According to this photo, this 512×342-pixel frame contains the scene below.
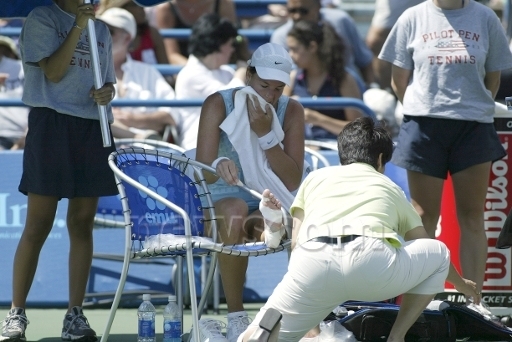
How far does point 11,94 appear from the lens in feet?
23.8

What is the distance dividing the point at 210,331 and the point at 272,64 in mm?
1300

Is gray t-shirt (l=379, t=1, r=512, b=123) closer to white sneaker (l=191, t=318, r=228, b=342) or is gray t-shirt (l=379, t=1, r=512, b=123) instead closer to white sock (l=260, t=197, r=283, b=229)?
white sock (l=260, t=197, r=283, b=229)

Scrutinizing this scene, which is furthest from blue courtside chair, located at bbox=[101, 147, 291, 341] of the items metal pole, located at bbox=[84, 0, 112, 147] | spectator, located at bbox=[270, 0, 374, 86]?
spectator, located at bbox=[270, 0, 374, 86]

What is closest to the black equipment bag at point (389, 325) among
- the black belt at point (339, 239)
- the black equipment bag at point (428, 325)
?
the black equipment bag at point (428, 325)

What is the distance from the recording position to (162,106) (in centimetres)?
621

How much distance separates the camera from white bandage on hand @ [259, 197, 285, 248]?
13.9 feet

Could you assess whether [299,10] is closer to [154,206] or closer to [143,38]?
[143,38]

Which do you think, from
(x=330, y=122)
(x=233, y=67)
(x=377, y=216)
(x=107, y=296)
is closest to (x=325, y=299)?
(x=377, y=216)

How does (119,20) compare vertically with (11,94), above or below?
above

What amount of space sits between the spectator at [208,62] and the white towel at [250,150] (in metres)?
2.36

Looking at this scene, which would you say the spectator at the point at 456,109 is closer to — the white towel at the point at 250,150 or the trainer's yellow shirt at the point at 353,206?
the white towel at the point at 250,150

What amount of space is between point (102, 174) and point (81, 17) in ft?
2.70

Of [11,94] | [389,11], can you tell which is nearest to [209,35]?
[11,94]

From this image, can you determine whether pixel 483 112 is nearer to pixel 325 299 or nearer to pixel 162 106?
pixel 325 299
